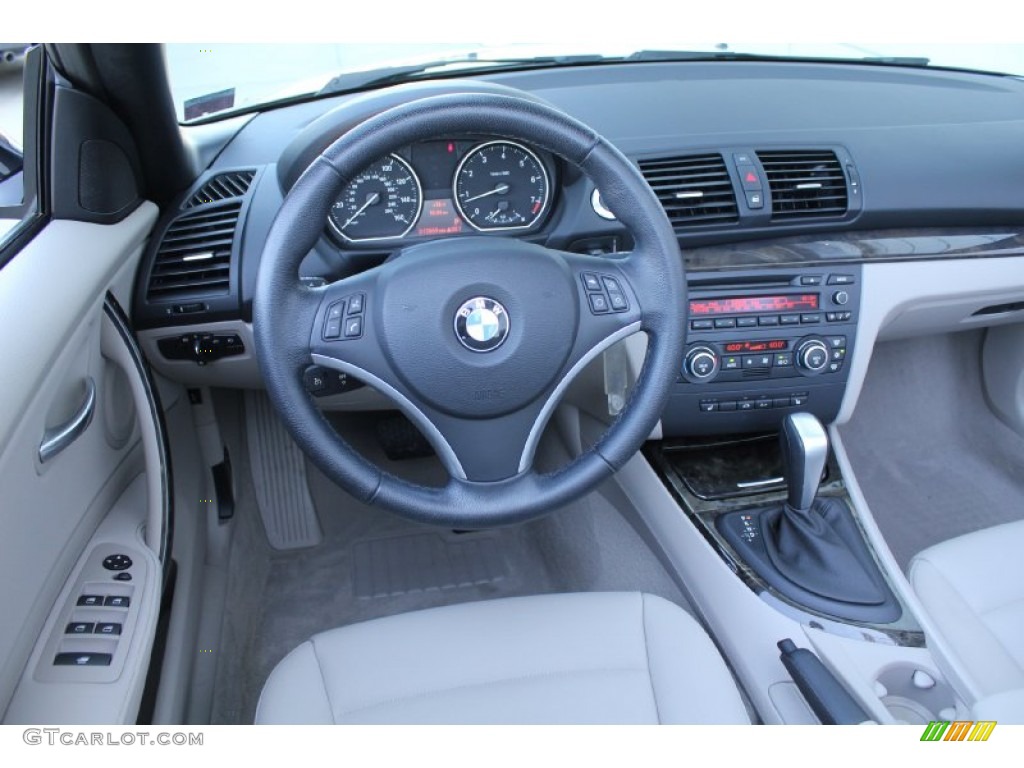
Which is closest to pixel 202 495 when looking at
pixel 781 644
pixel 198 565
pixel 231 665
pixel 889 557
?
pixel 198 565

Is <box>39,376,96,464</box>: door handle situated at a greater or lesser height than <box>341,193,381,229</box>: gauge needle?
lesser

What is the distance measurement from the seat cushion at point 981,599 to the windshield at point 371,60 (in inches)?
47.4

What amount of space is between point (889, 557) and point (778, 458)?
0.33m

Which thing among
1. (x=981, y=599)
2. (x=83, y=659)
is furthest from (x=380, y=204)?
(x=981, y=599)

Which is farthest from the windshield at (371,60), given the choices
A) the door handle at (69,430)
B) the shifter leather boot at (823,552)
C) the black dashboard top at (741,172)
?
the shifter leather boot at (823,552)

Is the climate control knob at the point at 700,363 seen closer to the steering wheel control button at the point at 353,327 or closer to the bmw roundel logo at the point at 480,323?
the bmw roundel logo at the point at 480,323

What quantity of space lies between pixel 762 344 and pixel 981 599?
612 mm

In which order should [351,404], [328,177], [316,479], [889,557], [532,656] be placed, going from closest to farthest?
1. [328,177]
2. [532,656]
3. [889,557]
4. [351,404]
5. [316,479]

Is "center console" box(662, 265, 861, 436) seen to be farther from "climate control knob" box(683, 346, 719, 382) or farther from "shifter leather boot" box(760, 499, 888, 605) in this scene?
"shifter leather boot" box(760, 499, 888, 605)

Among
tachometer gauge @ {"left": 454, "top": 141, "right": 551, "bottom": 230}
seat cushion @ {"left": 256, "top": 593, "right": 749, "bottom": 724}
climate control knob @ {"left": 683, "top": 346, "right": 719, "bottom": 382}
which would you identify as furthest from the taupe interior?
tachometer gauge @ {"left": 454, "top": 141, "right": 551, "bottom": 230}

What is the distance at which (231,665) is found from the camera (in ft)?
6.13

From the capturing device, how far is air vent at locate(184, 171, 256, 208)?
170 cm

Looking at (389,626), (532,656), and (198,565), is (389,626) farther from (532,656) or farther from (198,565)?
(198,565)

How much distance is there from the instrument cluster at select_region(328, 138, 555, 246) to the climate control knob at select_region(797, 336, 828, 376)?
2.07ft
